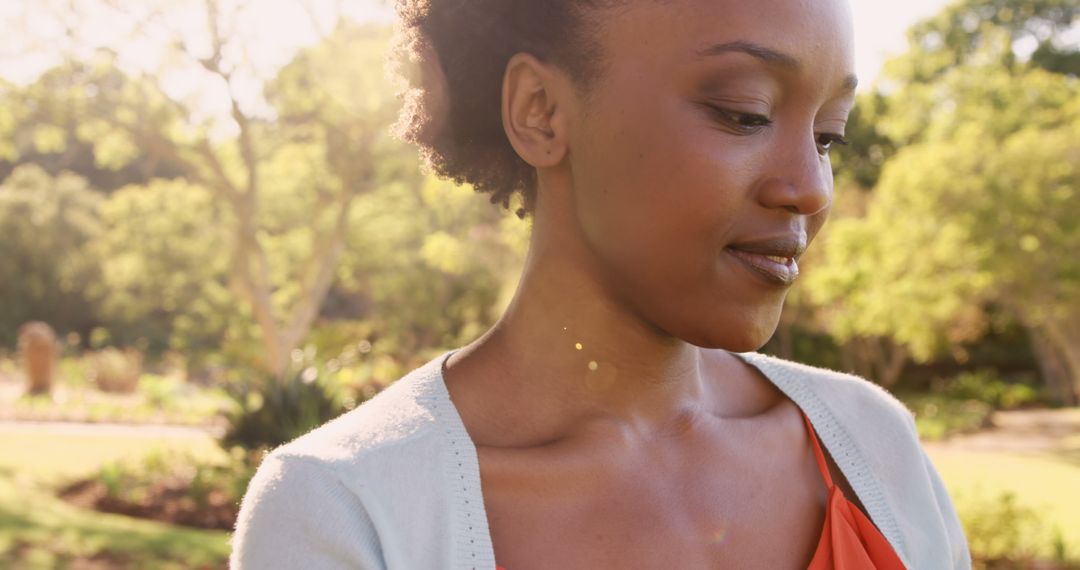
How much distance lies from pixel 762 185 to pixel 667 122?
145 millimetres

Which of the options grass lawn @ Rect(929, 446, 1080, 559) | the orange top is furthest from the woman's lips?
grass lawn @ Rect(929, 446, 1080, 559)

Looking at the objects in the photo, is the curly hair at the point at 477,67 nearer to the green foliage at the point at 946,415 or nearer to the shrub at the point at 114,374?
the green foliage at the point at 946,415

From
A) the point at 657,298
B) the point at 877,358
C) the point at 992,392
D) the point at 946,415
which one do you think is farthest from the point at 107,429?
the point at 992,392

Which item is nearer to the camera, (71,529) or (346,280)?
(71,529)

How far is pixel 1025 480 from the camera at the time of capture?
13812 millimetres

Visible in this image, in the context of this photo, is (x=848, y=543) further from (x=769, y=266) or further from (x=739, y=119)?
(x=739, y=119)

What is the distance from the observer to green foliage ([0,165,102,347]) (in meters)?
33.2

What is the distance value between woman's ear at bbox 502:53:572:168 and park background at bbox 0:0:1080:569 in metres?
7.38

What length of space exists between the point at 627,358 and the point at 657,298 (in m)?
0.21

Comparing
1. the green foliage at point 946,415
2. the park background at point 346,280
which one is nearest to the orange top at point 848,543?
the park background at point 346,280

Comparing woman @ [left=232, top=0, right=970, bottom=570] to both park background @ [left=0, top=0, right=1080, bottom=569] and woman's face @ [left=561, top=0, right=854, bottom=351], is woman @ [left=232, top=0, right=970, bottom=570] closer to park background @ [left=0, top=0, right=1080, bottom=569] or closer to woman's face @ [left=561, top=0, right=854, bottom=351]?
woman's face @ [left=561, top=0, right=854, bottom=351]

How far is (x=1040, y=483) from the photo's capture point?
13562mm

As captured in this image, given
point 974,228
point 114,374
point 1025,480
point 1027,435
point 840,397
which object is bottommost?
point 114,374

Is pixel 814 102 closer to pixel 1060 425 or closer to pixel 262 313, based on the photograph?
pixel 262 313
